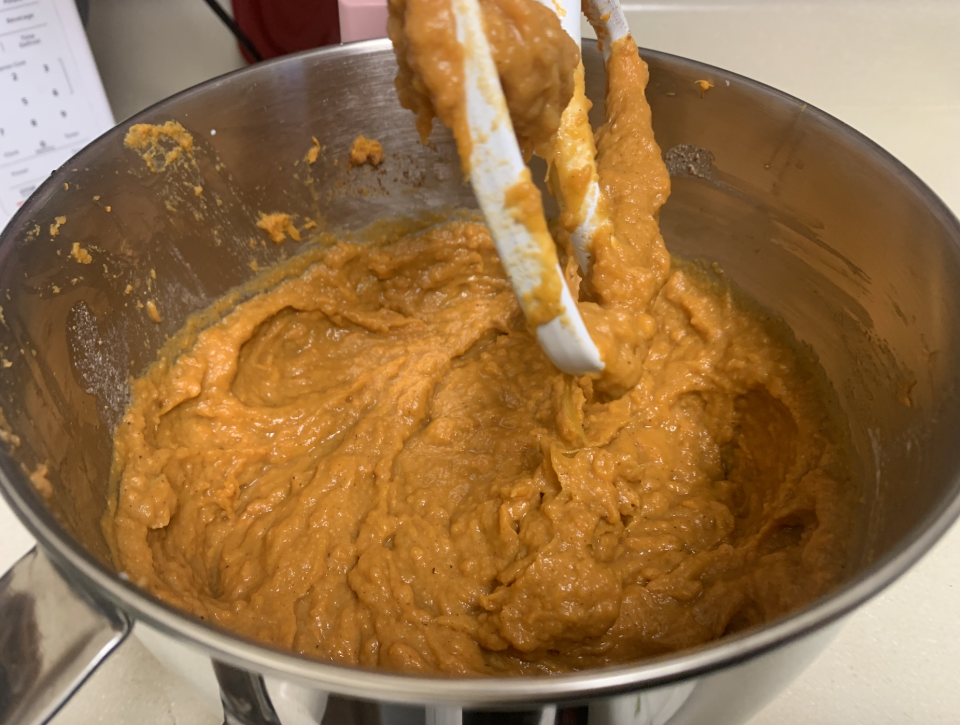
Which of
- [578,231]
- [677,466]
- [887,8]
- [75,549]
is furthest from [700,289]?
[75,549]

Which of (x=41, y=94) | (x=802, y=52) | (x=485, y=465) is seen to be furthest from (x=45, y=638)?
(x=802, y=52)

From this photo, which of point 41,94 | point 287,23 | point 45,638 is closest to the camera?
point 45,638

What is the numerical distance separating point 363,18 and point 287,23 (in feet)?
1.07

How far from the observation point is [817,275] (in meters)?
1.19

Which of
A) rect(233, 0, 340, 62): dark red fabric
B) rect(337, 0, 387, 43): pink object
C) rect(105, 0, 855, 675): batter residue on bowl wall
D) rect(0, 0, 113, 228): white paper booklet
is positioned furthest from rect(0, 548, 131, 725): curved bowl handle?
rect(233, 0, 340, 62): dark red fabric

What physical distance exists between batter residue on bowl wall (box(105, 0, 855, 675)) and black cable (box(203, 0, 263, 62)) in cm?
58

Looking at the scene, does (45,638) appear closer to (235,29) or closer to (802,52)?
(235,29)

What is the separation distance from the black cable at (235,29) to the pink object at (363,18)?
1.15ft

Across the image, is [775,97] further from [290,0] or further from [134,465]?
[134,465]

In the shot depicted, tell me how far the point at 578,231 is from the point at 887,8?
47.6 inches

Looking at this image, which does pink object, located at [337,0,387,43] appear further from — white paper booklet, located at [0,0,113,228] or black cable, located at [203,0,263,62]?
white paper booklet, located at [0,0,113,228]

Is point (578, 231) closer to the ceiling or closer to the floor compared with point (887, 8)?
closer to the floor

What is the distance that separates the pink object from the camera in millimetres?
1340

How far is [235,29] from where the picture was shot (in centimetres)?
159
